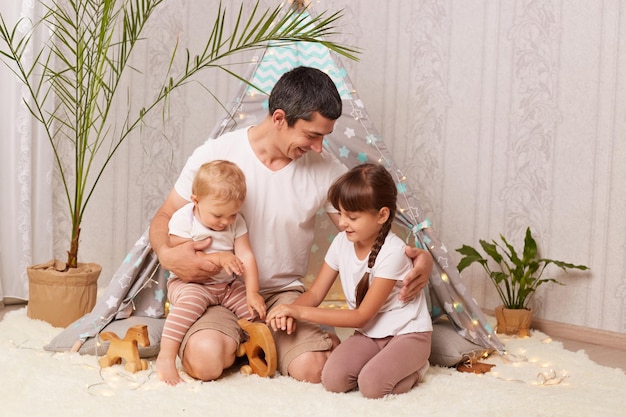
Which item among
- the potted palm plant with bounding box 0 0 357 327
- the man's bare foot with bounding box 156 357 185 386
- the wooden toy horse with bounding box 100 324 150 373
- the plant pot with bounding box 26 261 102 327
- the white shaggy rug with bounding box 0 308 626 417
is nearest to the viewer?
the white shaggy rug with bounding box 0 308 626 417

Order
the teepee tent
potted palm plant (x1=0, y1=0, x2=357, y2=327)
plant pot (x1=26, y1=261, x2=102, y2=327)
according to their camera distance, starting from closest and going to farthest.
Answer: the teepee tent < potted palm plant (x1=0, y1=0, x2=357, y2=327) < plant pot (x1=26, y1=261, x2=102, y2=327)

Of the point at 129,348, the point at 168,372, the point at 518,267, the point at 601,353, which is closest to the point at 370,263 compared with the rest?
the point at 168,372

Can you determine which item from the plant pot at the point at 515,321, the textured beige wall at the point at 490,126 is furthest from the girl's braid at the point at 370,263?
the textured beige wall at the point at 490,126

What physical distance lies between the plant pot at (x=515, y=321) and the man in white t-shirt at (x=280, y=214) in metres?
0.83

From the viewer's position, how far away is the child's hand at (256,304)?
247 centimetres

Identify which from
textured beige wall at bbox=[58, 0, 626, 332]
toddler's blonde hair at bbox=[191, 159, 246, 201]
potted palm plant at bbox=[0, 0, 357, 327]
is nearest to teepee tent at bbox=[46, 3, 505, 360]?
potted palm plant at bbox=[0, 0, 357, 327]

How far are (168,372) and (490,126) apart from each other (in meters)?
1.82

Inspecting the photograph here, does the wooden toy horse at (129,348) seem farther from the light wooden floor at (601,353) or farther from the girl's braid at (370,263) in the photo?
the light wooden floor at (601,353)

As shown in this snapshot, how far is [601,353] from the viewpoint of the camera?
3.08 m

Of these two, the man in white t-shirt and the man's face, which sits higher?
the man's face

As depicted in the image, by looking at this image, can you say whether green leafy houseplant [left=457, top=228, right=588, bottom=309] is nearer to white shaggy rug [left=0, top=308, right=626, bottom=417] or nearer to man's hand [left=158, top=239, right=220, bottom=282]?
white shaggy rug [left=0, top=308, right=626, bottom=417]

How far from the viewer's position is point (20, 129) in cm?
356

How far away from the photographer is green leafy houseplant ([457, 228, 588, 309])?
10.7 ft

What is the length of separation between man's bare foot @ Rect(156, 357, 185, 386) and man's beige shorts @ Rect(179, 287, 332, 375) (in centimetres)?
6
